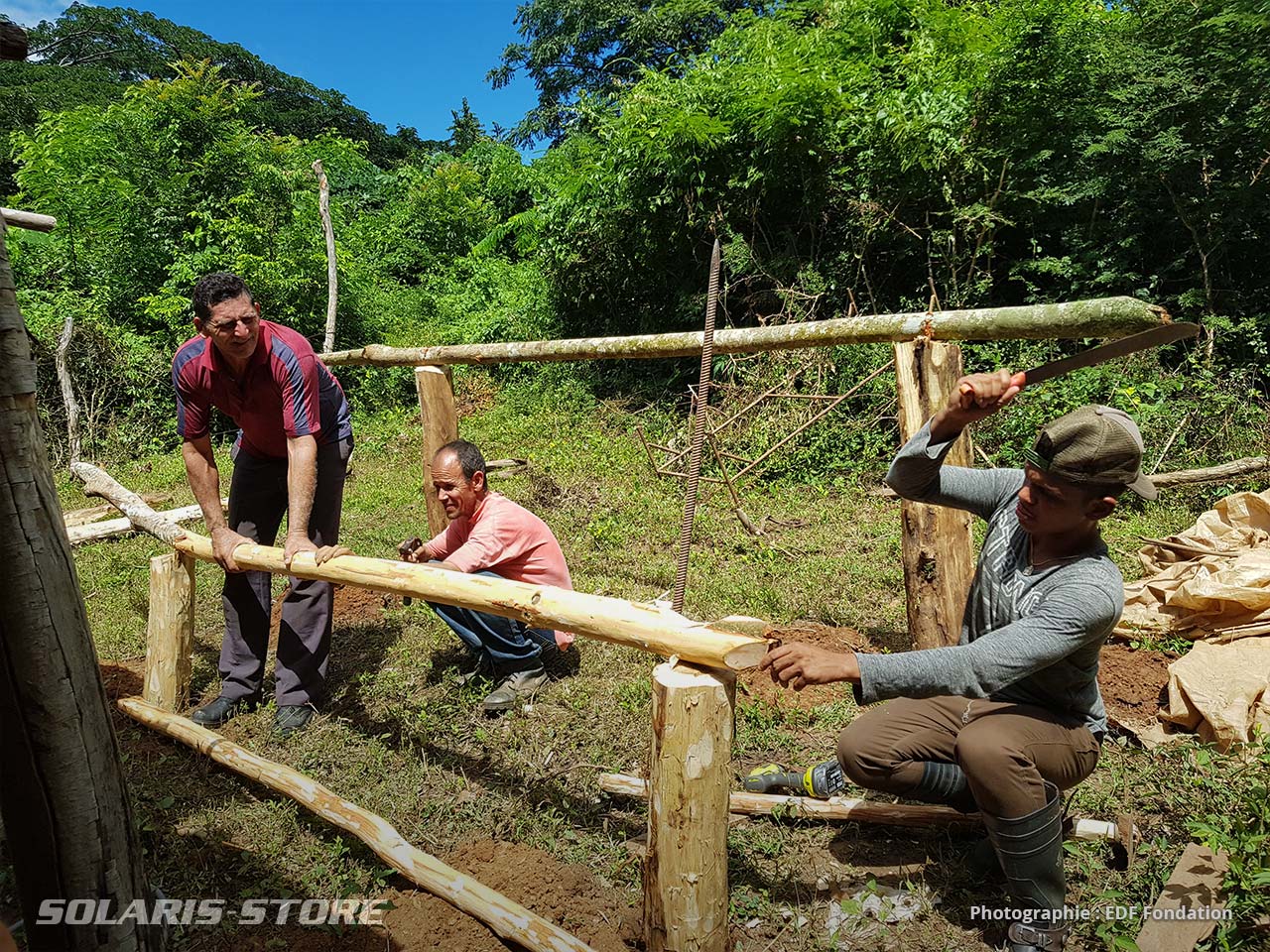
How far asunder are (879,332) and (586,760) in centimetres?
238

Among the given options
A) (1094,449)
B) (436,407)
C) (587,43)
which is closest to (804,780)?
(1094,449)

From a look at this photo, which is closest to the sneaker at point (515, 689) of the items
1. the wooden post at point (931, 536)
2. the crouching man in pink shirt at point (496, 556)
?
the crouching man in pink shirt at point (496, 556)

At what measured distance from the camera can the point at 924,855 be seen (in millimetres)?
2746

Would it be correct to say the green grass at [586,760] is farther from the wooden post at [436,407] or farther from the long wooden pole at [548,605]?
the wooden post at [436,407]

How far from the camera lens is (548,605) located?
2.39 meters

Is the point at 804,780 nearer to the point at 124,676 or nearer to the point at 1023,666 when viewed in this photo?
the point at 1023,666

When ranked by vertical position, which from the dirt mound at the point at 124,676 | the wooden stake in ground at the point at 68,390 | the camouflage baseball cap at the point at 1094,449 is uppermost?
the wooden stake in ground at the point at 68,390

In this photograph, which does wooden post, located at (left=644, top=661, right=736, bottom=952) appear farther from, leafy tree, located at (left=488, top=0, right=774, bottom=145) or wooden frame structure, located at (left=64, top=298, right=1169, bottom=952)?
leafy tree, located at (left=488, top=0, right=774, bottom=145)

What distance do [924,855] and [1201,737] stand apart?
131 centimetres

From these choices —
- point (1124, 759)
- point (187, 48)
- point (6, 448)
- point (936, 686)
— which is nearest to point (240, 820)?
point (6, 448)

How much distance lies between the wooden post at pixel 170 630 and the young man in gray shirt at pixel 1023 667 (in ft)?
10.7

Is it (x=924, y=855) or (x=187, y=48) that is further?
(x=187, y=48)

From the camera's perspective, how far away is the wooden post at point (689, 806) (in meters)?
2.04

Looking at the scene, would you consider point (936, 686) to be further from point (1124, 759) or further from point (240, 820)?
point (240, 820)
